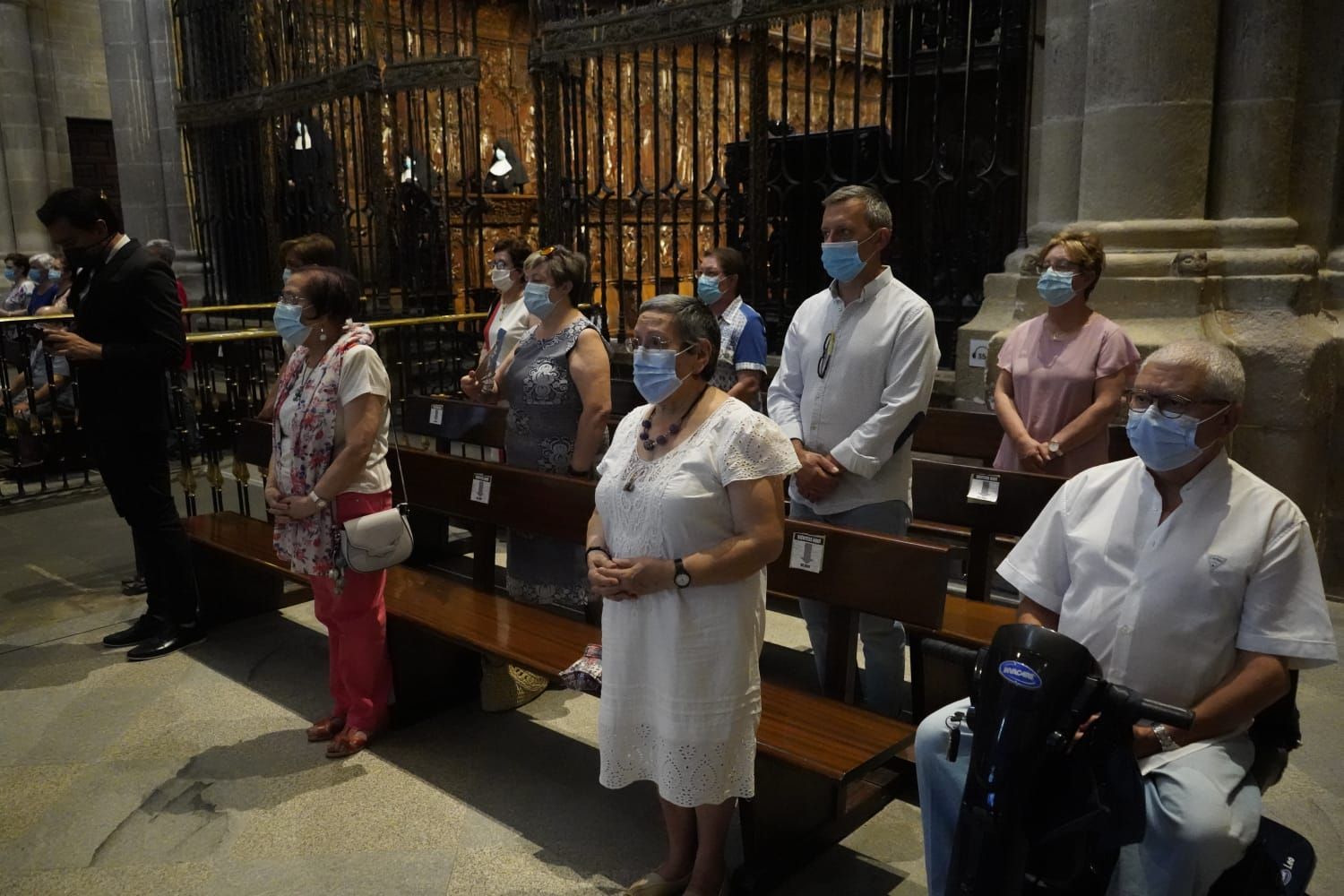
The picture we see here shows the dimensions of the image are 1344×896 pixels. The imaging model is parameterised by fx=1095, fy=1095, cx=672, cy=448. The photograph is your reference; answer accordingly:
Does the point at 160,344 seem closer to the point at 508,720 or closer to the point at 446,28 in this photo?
the point at 508,720

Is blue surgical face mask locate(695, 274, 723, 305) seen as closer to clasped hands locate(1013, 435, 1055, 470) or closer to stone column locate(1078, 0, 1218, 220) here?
clasped hands locate(1013, 435, 1055, 470)

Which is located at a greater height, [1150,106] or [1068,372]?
[1150,106]

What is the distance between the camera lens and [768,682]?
10.2ft

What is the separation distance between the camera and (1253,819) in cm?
199

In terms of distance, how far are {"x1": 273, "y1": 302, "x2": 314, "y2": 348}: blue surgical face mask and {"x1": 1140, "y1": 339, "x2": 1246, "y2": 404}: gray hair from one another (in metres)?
2.49

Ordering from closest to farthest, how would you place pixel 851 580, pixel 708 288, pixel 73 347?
pixel 851 580 → pixel 73 347 → pixel 708 288

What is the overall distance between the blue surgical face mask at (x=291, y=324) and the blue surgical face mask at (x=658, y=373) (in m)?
1.47

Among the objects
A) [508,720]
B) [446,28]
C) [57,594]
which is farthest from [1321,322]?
[446,28]

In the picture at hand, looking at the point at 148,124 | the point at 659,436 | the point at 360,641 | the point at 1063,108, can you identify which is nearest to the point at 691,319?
the point at 659,436

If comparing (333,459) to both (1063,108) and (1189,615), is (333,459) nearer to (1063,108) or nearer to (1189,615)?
(1189,615)

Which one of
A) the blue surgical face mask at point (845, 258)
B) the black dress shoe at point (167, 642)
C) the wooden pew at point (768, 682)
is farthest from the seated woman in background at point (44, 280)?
the blue surgical face mask at point (845, 258)

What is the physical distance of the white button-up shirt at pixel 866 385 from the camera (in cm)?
312

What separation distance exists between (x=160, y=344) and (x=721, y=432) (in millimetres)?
2825

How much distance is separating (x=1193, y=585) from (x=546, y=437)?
2337 mm
